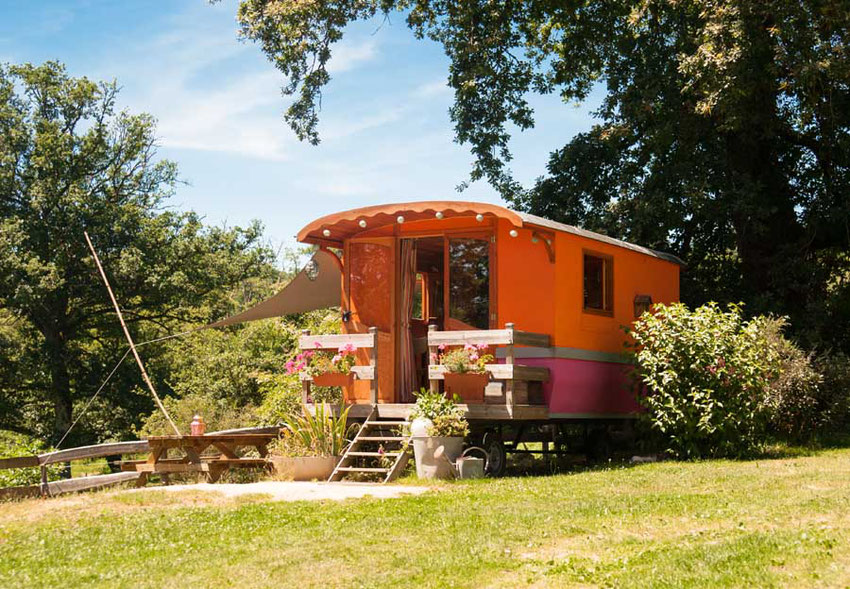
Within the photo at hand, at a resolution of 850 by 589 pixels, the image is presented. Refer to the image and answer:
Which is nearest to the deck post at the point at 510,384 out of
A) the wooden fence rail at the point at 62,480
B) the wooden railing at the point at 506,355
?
the wooden railing at the point at 506,355

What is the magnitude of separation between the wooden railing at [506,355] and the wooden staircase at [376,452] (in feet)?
2.83

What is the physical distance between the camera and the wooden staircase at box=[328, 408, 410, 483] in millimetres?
10844

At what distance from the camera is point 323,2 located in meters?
19.3

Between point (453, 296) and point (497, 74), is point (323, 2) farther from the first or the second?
point (453, 296)

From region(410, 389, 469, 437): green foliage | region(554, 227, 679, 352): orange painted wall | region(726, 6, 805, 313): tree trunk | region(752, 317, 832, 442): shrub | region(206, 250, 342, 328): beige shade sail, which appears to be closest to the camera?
region(410, 389, 469, 437): green foliage

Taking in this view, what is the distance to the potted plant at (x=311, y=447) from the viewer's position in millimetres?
11211

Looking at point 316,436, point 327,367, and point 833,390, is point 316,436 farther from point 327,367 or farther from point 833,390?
point 833,390

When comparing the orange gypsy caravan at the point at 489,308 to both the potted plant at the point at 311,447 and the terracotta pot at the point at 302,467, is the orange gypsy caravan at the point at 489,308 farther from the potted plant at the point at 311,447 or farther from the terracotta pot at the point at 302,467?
the terracotta pot at the point at 302,467

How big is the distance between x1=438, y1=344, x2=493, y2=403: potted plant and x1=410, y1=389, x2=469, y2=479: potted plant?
293mm

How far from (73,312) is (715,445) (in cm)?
2199

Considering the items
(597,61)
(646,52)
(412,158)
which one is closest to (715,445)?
(646,52)

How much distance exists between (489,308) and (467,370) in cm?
134

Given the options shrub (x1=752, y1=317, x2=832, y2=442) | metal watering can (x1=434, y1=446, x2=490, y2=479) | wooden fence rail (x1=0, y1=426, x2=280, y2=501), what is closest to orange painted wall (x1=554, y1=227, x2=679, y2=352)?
shrub (x1=752, y1=317, x2=832, y2=442)

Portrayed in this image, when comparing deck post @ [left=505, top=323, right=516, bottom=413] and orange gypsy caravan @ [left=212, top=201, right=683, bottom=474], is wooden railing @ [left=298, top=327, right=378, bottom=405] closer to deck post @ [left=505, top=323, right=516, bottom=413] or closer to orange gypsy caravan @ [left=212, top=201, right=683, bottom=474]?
orange gypsy caravan @ [left=212, top=201, right=683, bottom=474]
